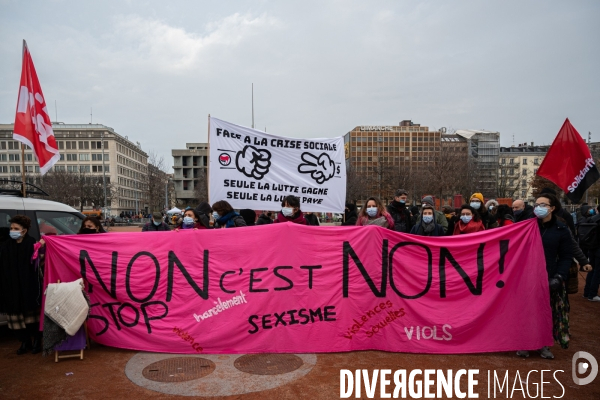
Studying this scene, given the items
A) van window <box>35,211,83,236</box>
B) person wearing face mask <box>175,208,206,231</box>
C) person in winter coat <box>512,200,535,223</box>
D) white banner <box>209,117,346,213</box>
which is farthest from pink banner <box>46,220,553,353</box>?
person in winter coat <box>512,200,535,223</box>

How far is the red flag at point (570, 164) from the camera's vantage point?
5883 millimetres

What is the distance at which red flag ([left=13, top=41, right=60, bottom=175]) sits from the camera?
677 cm

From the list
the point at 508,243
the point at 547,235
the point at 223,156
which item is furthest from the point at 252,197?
the point at 547,235

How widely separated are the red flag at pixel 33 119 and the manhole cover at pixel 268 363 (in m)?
5.14

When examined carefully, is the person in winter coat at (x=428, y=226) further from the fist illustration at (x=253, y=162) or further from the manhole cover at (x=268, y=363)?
the fist illustration at (x=253, y=162)

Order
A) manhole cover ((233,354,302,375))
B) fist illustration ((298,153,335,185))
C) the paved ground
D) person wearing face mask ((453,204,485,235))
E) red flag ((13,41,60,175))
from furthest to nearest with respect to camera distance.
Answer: fist illustration ((298,153,335,185)), red flag ((13,41,60,175)), person wearing face mask ((453,204,485,235)), manhole cover ((233,354,302,375)), the paved ground

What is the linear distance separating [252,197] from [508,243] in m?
4.27

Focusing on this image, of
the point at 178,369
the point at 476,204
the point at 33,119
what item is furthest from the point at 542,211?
the point at 33,119

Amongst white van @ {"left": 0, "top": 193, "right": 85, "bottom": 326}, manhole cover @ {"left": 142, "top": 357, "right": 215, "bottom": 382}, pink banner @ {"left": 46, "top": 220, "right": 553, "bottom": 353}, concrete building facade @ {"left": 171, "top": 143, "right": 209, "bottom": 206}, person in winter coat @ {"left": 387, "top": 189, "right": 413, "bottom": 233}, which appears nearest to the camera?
manhole cover @ {"left": 142, "top": 357, "right": 215, "bottom": 382}

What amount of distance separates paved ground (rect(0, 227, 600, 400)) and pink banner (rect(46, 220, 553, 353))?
0.62ft

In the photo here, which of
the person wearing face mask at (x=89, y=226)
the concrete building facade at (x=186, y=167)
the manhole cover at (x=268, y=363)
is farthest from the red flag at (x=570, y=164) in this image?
the concrete building facade at (x=186, y=167)

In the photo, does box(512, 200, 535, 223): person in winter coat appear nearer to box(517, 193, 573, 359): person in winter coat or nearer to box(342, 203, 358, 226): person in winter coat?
box(517, 193, 573, 359): person in winter coat

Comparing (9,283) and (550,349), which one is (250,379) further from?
(550,349)

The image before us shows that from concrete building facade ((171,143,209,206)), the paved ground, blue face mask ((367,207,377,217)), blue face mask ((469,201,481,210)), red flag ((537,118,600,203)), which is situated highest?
concrete building facade ((171,143,209,206))
